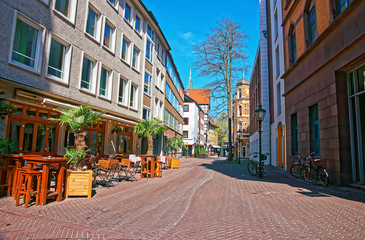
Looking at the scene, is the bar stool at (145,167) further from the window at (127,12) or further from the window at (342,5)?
the window at (127,12)

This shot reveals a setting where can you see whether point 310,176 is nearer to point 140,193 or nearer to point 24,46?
point 140,193

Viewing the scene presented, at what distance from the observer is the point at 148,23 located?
75.6ft

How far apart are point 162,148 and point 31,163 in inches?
934

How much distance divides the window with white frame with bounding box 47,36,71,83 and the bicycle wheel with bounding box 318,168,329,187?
1153 centimetres

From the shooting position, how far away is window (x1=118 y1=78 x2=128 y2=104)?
18.1m

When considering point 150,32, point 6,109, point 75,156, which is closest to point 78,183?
point 75,156

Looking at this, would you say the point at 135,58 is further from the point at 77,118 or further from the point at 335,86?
the point at 335,86

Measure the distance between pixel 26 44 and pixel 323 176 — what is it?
1221 cm

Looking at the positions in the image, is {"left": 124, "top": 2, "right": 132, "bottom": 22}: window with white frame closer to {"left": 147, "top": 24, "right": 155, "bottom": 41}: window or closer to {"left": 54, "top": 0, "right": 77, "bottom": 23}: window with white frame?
{"left": 147, "top": 24, "right": 155, "bottom": 41}: window

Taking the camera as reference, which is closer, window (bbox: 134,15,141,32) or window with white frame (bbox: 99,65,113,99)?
window with white frame (bbox: 99,65,113,99)

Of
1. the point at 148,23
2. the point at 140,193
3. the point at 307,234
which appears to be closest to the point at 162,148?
the point at 148,23

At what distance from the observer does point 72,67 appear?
496 inches

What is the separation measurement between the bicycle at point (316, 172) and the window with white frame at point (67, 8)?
499 inches

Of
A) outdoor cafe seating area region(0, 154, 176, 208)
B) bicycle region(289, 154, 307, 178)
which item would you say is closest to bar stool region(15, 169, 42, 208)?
outdoor cafe seating area region(0, 154, 176, 208)
